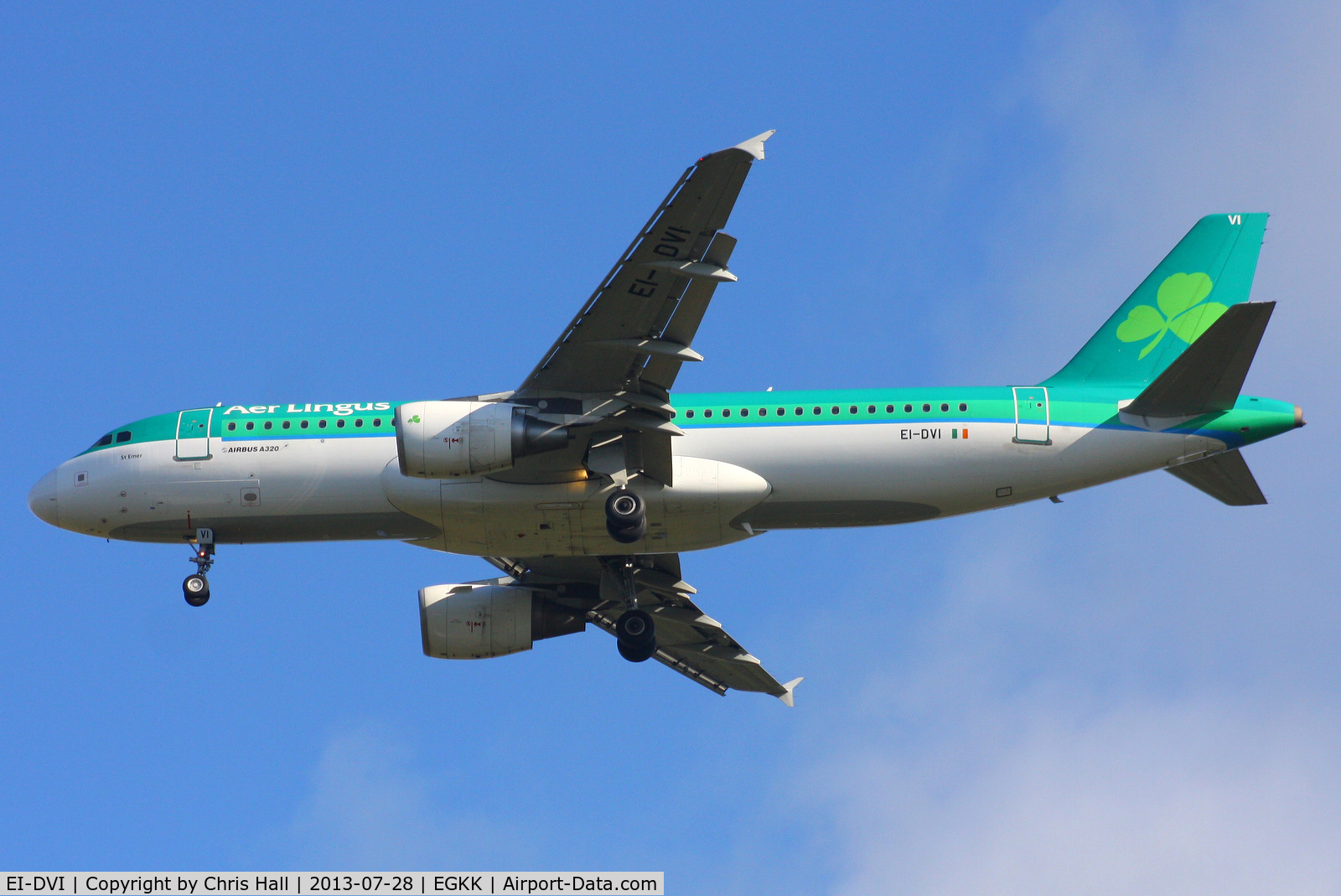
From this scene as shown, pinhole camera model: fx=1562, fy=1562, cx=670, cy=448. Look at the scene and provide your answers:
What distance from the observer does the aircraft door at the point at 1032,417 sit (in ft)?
91.9

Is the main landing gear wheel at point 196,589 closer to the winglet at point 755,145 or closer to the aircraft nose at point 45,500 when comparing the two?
the aircraft nose at point 45,500

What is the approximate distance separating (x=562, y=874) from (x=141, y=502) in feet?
34.5

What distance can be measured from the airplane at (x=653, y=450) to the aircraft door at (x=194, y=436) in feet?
0.14

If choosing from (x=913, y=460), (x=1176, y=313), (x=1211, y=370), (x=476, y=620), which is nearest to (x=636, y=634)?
(x=476, y=620)

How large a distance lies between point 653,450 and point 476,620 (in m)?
6.74

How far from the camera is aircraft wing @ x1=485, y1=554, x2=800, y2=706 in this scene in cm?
3222

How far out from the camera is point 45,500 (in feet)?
97.6

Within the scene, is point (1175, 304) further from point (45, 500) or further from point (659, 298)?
point (45, 500)

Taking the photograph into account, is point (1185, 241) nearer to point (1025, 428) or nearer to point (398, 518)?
point (1025, 428)

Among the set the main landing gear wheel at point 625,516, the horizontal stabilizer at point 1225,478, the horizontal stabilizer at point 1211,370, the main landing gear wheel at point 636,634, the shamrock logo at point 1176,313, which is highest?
the shamrock logo at point 1176,313

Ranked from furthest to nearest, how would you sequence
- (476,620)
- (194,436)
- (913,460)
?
(476,620), (194,436), (913,460)

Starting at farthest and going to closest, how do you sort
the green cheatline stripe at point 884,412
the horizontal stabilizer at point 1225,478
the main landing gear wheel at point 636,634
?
the main landing gear wheel at point 636,634 < the horizontal stabilizer at point 1225,478 < the green cheatline stripe at point 884,412

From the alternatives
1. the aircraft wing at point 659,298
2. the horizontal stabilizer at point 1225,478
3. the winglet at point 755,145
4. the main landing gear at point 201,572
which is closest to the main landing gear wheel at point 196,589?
the main landing gear at point 201,572

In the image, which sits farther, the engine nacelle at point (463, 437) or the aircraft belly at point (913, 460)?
the aircraft belly at point (913, 460)
